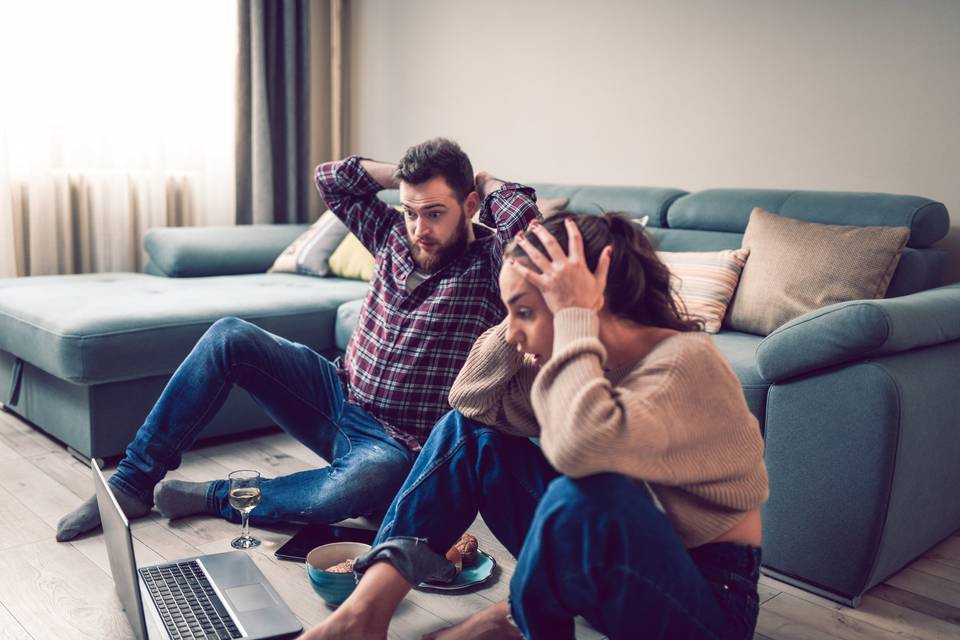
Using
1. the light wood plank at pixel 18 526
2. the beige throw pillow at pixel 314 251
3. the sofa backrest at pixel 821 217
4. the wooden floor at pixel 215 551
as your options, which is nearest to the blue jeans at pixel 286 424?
the wooden floor at pixel 215 551

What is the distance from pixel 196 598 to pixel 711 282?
1.59m

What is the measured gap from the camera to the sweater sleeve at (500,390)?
1.43m

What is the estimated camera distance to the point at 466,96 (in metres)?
4.01

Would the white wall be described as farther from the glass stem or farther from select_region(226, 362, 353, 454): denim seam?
the glass stem

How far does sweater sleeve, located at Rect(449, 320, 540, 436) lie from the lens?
143 centimetres

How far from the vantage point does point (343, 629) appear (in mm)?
1339

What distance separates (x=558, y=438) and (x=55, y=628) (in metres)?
1.09

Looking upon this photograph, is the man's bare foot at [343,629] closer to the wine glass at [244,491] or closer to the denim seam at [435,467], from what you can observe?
the denim seam at [435,467]

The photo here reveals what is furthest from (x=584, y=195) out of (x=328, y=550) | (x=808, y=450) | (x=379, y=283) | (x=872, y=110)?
(x=328, y=550)

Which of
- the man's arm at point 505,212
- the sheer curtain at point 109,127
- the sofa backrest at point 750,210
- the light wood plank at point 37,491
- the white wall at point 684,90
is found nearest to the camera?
the man's arm at point 505,212

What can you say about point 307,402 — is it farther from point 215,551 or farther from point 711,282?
Result: point 711,282

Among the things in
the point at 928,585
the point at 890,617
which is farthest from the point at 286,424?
the point at 928,585

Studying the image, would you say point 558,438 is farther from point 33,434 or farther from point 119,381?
point 33,434

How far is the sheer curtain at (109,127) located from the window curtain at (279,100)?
0.07 metres
